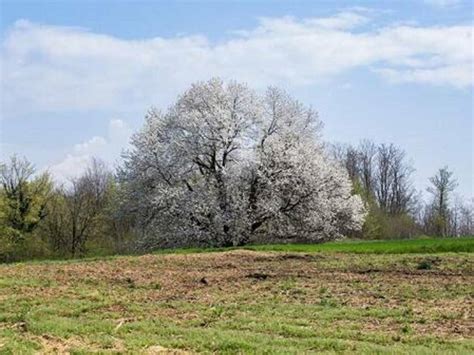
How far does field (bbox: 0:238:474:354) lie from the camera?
954cm

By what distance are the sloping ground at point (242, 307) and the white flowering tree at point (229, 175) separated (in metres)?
19.0

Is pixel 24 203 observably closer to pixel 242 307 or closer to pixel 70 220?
pixel 70 220

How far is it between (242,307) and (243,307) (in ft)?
0.07

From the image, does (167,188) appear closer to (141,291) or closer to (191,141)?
(191,141)

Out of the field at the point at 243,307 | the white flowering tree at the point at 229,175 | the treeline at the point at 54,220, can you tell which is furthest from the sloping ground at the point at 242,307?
Answer: the treeline at the point at 54,220

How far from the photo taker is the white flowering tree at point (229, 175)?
42281 mm

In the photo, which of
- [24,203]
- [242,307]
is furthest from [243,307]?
[24,203]

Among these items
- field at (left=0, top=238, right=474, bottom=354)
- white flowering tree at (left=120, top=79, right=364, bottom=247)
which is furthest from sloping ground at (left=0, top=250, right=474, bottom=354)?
white flowering tree at (left=120, top=79, right=364, bottom=247)

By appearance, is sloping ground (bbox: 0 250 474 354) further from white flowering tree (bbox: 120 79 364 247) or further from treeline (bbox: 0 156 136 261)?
treeline (bbox: 0 156 136 261)

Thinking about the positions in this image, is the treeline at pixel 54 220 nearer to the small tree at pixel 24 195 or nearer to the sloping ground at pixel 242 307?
the small tree at pixel 24 195

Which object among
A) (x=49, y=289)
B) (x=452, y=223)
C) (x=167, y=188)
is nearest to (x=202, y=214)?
(x=167, y=188)

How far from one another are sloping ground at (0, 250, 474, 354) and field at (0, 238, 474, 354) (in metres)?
0.03

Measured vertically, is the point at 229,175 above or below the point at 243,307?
above

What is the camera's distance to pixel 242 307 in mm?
13328
